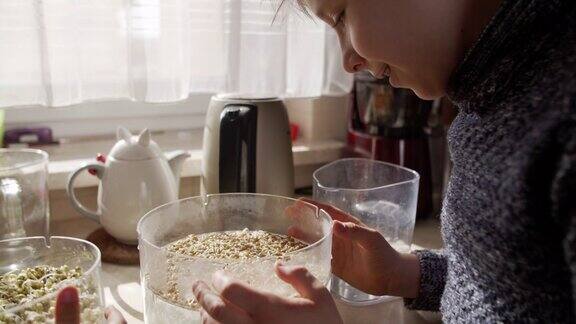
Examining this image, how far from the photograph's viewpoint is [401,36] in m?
0.55

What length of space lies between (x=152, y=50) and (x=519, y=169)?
73 centimetres

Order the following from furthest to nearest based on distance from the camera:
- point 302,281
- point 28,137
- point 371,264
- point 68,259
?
point 28,137 < point 371,264 < point 68,259 < point 302,281

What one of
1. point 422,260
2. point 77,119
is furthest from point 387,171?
point 77,119

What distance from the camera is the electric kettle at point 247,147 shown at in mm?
825

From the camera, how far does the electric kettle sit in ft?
2.71

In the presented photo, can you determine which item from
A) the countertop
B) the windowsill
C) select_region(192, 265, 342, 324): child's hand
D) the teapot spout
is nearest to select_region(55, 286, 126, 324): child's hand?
select_region(192, 265, 342, 324): child's hand

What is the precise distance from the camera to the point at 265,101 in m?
0.85

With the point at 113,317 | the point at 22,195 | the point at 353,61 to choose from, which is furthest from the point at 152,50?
the point at 113,317

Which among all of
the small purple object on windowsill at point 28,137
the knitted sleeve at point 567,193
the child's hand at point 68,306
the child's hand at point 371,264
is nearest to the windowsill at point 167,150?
the small purple object on windowsill at point 28,137

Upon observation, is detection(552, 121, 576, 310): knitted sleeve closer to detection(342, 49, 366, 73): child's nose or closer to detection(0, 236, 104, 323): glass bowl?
detection(342, 49, 366, 73): child's nose

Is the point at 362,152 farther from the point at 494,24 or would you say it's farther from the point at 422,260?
the point at 494,24

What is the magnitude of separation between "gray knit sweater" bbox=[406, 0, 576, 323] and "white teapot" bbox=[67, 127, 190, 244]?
0.47 m

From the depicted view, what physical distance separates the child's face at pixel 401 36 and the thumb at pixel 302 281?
25 cm

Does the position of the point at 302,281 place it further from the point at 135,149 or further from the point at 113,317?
the point at 135,149
